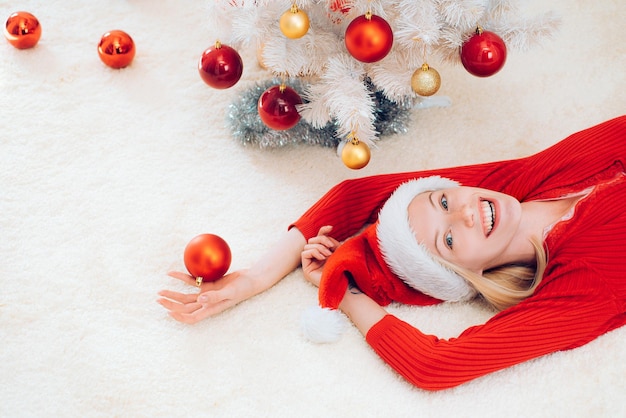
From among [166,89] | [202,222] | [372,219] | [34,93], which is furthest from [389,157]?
[34,93]

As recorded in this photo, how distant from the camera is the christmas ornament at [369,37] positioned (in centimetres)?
136

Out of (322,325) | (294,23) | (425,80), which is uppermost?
(294,23)

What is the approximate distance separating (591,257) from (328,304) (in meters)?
0.51

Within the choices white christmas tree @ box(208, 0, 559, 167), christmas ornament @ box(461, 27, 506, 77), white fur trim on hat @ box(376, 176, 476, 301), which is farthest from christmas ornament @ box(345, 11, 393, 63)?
white fur trim on hat @ box(376, 176, 476, 301)

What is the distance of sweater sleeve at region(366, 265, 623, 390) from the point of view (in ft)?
3.91

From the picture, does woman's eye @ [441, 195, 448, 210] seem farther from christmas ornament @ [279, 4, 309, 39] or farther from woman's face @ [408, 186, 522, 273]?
christmas ornament @ [279, 4, 309, 39]

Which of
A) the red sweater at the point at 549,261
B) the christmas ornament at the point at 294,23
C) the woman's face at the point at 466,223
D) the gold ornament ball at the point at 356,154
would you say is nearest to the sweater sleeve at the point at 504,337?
the red sweater at the point at 549,261

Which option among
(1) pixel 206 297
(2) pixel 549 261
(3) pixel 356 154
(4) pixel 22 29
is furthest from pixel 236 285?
(4) pixel 22 29

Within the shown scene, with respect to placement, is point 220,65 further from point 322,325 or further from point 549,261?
point 549,261

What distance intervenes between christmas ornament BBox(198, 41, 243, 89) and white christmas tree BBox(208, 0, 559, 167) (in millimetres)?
44

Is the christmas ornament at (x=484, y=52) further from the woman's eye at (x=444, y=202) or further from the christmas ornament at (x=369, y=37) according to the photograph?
the woman's eye at (x=444, y=202)

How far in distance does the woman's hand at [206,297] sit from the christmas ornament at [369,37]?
511mm

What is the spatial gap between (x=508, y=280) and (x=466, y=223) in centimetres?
18

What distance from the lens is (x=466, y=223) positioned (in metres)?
1.28
